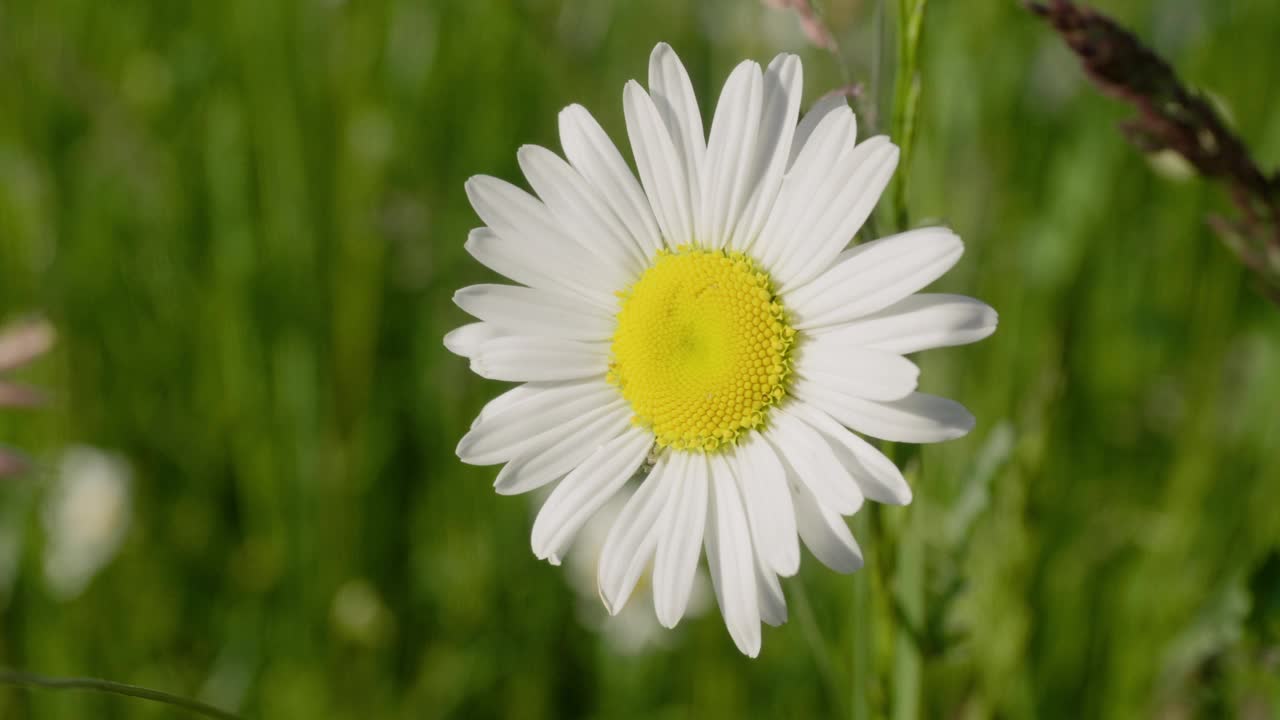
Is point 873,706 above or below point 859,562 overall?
below

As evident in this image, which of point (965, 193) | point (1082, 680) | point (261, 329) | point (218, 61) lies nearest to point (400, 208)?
point (261, 329)

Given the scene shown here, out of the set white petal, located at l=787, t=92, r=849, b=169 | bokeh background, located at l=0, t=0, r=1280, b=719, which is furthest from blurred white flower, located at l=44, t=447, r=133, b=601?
white petal, located at l=787, t=92, r=849, b=169

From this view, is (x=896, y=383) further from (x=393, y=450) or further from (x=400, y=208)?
(x=400, y=208)

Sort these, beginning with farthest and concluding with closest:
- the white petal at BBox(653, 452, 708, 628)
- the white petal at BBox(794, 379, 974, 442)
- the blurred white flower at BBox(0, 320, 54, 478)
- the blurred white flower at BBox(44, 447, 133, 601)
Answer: the blurred white flower at BBox(44, 447, 133, 601), the blurred white flower at BBox(0, 320, 54, 478), the white petal at BBox(653, 452, 708, 628), the white petal at BBox(794, 379, 974, 442)

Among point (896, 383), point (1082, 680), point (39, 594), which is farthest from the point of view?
point (39, 594)

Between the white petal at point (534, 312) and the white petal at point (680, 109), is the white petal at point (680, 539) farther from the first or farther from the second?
the white petal at point (680, 109)

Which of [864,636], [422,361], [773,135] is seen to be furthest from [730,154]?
[422,361]

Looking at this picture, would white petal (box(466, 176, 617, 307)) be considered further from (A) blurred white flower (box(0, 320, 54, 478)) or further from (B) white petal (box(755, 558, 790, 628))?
(A) blurred white flower (box(0, 320, 54, 478))
